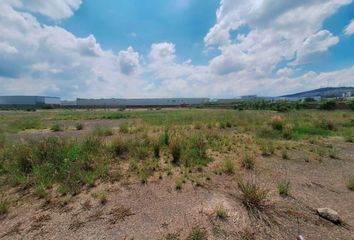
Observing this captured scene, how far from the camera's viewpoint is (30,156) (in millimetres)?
5445

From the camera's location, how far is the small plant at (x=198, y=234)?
2.84m

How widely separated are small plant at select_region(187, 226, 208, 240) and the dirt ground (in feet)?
0.24

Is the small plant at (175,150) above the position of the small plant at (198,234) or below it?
above

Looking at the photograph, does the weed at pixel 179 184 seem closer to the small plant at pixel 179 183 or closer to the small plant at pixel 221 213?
the small plant at pixel 179 183

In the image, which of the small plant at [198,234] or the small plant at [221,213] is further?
the small plant at [221,213]

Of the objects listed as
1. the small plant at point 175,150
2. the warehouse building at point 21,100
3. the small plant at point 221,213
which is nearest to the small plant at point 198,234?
the small plant at point 221,213

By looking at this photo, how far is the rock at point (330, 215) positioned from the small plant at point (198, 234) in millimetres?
2133

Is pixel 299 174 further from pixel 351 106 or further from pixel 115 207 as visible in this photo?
pixel 351 106

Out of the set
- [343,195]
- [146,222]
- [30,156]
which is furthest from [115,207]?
[343,195]

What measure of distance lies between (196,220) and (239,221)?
711 millimetres

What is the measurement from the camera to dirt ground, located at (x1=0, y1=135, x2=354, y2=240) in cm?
301

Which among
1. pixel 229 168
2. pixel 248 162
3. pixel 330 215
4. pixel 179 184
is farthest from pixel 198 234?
pixel 248 162

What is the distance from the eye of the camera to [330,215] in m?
3.32

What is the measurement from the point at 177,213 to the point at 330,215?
260 cm
